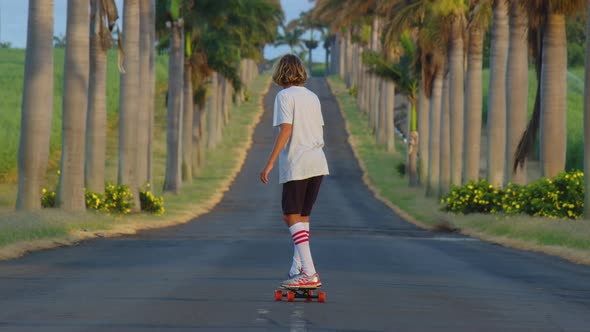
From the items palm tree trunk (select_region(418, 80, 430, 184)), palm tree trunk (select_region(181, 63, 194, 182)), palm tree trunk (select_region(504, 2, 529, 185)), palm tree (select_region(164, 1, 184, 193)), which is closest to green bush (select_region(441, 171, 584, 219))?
palm tree trunk (select_region(504, 2, 529, 185))

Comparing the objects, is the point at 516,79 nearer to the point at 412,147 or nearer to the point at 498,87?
the point at 498,87

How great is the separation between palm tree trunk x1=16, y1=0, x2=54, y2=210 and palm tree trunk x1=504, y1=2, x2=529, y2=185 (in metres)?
14.2

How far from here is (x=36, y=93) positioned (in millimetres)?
25391

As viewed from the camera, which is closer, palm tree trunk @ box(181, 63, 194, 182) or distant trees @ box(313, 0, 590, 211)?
distant trees @ box(313, 0, 590, 211)

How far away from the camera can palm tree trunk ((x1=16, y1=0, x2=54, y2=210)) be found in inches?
993

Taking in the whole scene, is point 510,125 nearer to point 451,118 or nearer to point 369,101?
point 451,118

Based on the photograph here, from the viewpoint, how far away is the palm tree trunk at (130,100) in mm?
36344

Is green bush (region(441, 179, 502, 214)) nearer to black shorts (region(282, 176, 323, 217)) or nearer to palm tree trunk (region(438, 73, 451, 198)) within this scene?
palm tree trunk (region(438, 73, 451, 198))

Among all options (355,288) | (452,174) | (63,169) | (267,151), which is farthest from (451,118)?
(267,151)

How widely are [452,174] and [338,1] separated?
1128 inches

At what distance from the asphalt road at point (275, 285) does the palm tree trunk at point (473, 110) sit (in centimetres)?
1975

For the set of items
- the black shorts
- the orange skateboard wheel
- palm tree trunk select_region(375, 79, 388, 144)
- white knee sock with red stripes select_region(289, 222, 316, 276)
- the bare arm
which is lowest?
the orange skateboard wheel

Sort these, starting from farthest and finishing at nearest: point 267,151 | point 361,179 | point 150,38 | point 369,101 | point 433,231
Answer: point 369,101 < point 267,151 < point 361,179 < point 150,38 < point 433,231

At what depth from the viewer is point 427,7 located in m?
47.2
